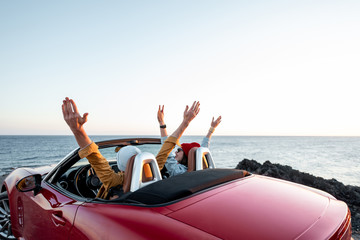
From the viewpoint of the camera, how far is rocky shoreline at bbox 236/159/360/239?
233 inches

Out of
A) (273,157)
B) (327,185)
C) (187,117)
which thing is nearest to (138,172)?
(187,117)

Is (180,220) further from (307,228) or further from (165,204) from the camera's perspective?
(307,228)

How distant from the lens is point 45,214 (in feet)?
8.00

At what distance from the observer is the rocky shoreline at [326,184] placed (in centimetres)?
592

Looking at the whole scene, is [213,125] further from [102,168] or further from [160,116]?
[102,168]

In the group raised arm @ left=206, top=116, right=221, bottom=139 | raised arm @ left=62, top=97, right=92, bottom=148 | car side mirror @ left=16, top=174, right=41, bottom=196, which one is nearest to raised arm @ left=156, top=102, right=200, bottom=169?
raised arm @ left=62, top=97, right=92, bottom=148

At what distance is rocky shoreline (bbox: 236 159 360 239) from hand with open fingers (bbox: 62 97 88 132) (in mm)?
4965

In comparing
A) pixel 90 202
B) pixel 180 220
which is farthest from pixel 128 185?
pixel 180 220

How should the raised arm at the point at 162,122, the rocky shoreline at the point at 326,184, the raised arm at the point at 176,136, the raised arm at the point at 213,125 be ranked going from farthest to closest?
the rocky shoreline at the point at 326,184, the raised arm at the point at 213,125, the raised arm at the point at 162,122, the raised arm at the point at 176,136

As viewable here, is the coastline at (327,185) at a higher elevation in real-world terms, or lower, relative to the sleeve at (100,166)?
lower

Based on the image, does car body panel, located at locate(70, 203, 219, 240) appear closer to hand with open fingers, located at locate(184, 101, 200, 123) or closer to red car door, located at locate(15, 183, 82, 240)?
red car door, located at locate(15, 183, 82, 240)

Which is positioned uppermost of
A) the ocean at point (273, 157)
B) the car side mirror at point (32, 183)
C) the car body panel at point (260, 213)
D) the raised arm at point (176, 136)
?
the raised arm at point (176, 136)

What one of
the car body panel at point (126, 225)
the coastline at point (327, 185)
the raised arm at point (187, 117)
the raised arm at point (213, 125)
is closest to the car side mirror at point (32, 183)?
the car body panel at point (126, 225)

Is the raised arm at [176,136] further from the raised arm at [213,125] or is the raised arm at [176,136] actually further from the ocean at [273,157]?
the ocean at [273,157]
